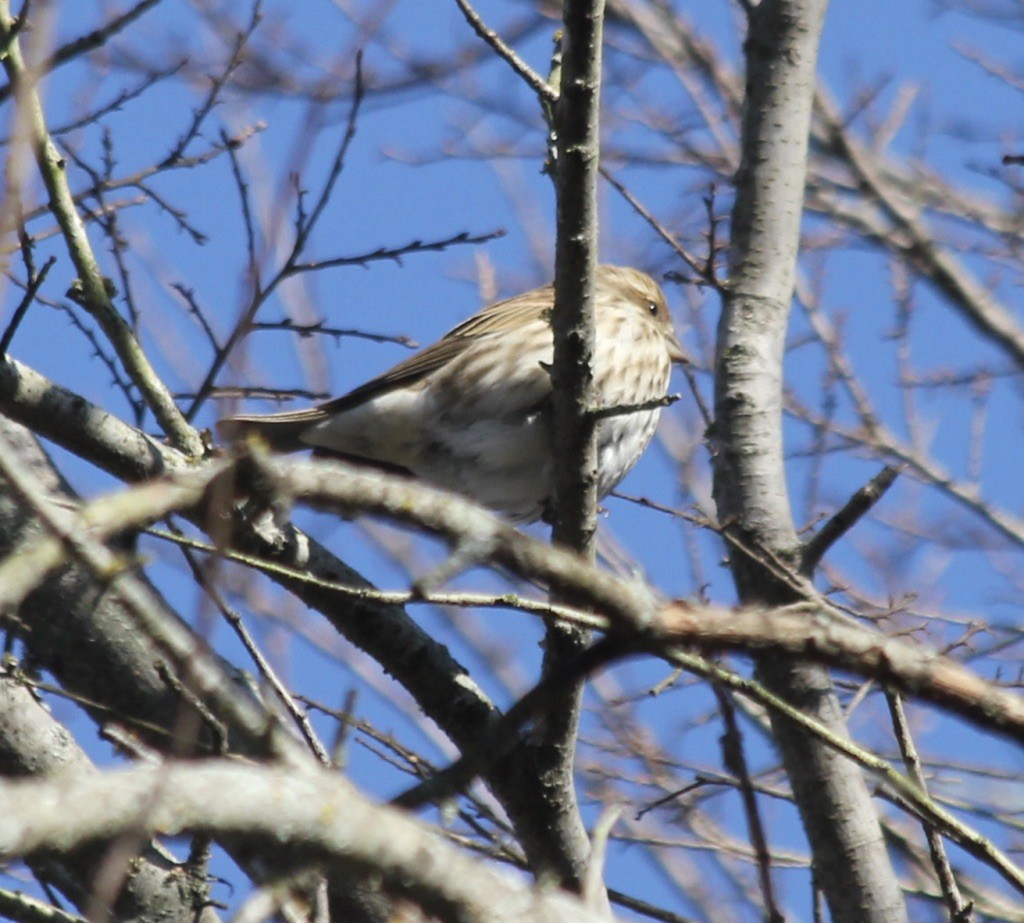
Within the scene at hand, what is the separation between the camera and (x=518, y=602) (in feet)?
8.14

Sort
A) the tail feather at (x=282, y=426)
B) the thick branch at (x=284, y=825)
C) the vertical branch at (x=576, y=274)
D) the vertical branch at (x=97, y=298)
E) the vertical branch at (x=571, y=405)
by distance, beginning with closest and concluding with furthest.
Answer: the thick branch at (x=284, y=825) → the vertical branch at (x=576, y=274) → the vertical branch at (x=571, y=405) → the vertical branch at (x=97, y=298) → the tail feather at (x=282, y=426)

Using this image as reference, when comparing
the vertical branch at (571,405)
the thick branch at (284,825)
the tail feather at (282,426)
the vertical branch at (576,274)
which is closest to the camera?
the thick branch at (284,825)

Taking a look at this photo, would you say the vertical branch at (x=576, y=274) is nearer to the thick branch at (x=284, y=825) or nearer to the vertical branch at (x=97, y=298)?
the vertical branch at (x=97, y=298)

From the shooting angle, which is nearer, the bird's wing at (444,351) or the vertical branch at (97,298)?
the vertical branch at (97,298)

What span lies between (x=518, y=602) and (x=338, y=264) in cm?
211

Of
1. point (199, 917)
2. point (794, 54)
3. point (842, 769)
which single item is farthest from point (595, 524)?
point (794, 54)

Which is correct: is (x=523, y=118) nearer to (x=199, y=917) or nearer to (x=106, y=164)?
(x=106, y=164)

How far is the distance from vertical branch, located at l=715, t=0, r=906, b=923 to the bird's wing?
1151 mm

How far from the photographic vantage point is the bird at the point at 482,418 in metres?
5.48

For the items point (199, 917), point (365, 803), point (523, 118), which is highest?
point (523, 118)

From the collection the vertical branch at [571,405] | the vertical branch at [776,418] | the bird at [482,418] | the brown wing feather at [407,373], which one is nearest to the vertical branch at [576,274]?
the vertical branch at [571,405]

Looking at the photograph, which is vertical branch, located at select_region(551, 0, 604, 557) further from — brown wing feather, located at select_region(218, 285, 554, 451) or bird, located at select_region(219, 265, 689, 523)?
brown wing feather, located at select_region(218, 285, 554, 451)

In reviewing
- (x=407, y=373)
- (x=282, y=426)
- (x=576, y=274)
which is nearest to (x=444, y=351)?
(x=407, y=373)

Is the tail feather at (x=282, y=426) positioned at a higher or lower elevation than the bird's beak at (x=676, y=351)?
lower
